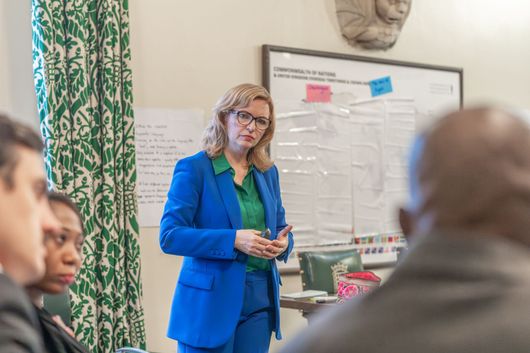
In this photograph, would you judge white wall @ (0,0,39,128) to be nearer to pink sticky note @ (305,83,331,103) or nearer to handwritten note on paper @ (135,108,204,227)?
handwritten note on paper @ (135,108,204,227)

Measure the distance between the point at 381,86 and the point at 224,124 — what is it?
257 centimetres

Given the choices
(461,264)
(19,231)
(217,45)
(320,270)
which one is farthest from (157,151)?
(461,264)

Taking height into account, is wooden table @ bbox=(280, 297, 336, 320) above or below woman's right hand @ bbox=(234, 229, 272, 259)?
below

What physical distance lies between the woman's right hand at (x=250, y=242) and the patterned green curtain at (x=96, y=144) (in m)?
1.15

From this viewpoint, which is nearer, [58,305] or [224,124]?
[58,305]

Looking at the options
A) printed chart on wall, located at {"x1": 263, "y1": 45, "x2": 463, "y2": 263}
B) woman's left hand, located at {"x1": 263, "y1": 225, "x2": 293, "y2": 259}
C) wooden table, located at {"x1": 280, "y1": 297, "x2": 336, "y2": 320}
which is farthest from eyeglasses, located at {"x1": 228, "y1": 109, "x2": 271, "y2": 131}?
printed chart on wall, located at {"x1": 263, "y1": 45, "x2": 463, "y2": 263}

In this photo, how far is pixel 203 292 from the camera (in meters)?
3.17

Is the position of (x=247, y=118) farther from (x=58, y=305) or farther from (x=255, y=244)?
(x=58, y=305)

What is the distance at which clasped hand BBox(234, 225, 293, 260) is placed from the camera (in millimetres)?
3039

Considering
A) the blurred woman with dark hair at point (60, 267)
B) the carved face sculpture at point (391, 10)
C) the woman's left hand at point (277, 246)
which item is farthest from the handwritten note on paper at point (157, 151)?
the blurred woman with dark hair at point (60, 267)

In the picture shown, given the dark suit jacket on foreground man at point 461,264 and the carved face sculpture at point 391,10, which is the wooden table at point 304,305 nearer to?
the carved face sculpture at point 391,10

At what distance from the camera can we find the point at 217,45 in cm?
479

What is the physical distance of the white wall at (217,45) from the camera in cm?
447

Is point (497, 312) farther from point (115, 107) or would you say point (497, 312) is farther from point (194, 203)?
point (115, 107)
